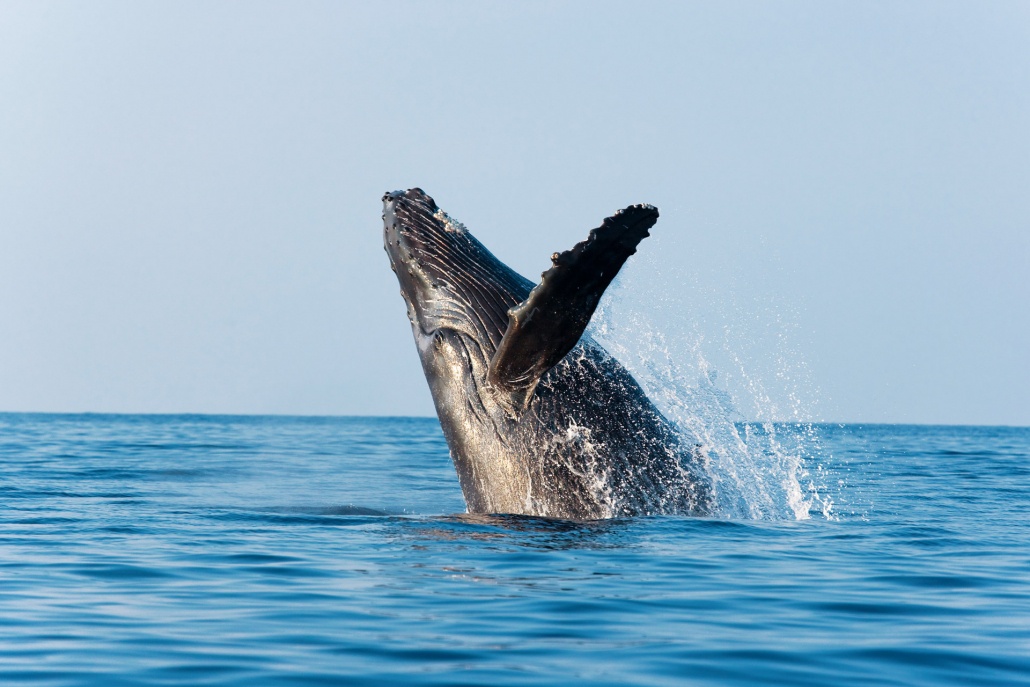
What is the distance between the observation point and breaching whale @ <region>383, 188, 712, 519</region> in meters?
11.6

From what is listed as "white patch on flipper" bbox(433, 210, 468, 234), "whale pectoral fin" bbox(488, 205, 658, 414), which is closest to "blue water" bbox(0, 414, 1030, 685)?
"whale pectoral fin" bbox(488, 205, 658, 414)

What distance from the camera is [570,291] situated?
975 centimetres

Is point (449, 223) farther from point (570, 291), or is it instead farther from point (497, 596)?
point (497, 596)

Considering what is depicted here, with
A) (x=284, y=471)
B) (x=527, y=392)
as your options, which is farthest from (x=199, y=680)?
(x=284, y=471)

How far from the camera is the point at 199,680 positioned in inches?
257

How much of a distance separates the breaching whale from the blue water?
353mm

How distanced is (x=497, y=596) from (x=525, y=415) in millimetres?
3234

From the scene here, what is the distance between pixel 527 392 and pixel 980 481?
13.0 metres

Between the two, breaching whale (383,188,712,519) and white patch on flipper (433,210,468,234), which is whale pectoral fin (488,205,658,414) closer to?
breaching whale (383,188,712,519)

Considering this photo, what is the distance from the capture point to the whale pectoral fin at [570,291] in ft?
31.2

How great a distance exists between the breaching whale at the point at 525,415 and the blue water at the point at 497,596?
13.9 inches

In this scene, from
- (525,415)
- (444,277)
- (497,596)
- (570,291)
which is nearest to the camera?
(497,596)

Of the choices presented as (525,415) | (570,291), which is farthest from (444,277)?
(570,291)

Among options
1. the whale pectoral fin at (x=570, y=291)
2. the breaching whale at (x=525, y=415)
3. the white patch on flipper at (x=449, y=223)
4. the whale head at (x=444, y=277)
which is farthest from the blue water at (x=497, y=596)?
the white patch on flipper at (x=449, y=223)
